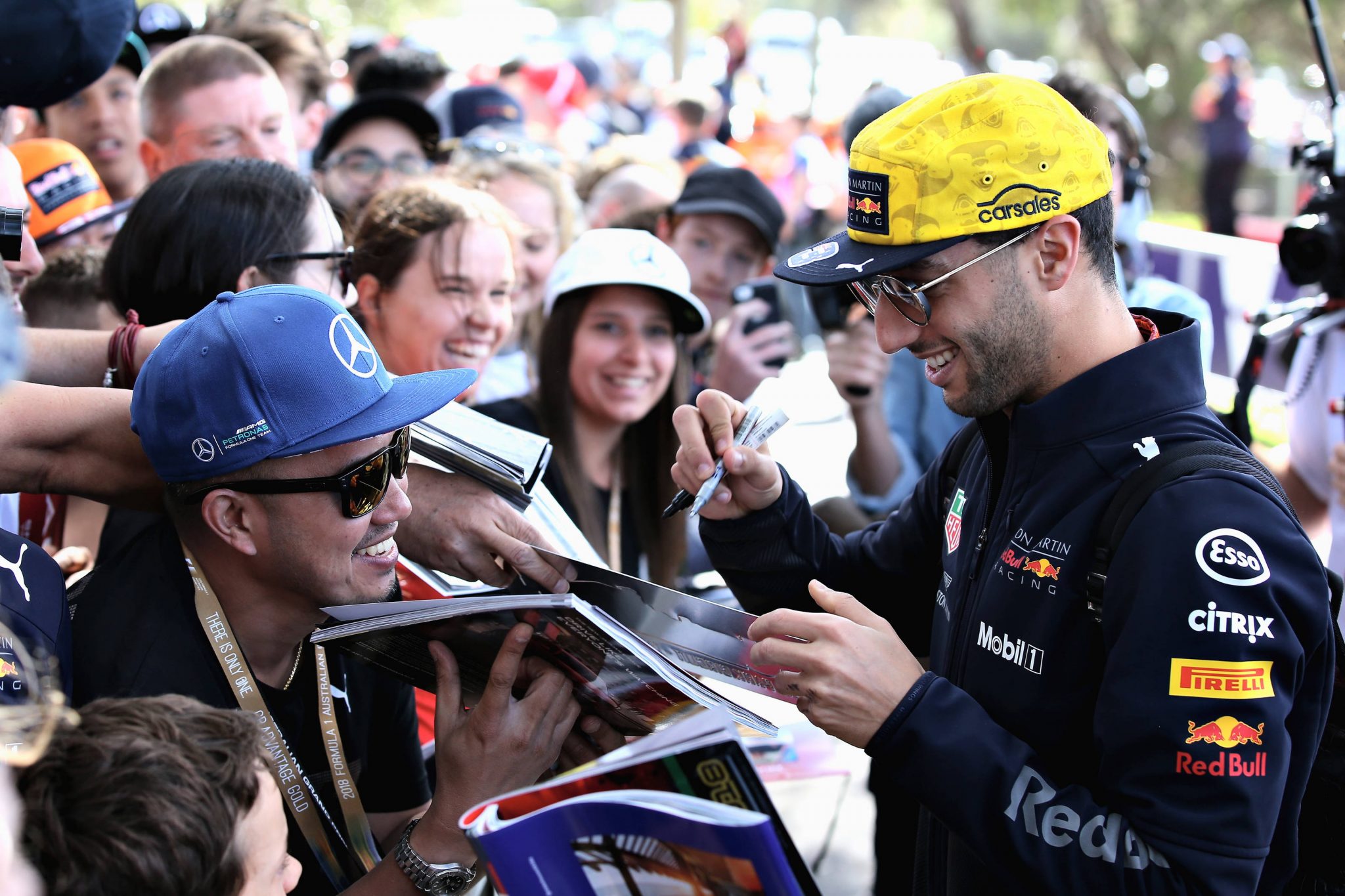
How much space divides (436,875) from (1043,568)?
1112mm

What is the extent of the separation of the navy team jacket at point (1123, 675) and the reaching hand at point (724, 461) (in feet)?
1.67

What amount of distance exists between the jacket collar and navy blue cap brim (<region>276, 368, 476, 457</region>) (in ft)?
3.31

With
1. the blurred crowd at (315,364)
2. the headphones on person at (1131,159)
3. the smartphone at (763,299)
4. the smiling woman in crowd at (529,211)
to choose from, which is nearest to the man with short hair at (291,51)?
the blurred crowd at (315,364)

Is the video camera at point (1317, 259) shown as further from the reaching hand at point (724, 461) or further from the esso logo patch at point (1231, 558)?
the esso logo patch at point (1231, 558)

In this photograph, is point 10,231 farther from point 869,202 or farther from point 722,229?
point 722,229

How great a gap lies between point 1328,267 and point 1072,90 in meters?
1.03

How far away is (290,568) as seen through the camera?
2105mm

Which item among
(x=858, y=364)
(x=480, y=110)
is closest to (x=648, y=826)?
(x=858, y=364)

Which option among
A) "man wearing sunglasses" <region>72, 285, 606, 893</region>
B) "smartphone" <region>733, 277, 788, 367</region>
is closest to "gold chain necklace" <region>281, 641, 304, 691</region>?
"man wearing sunglasses" <region>72, 285, 606, 893</region>

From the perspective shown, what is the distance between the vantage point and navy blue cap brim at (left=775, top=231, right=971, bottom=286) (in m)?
1.94

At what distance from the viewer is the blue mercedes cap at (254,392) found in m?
1.97

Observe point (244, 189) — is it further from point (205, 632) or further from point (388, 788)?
point (388, 788)

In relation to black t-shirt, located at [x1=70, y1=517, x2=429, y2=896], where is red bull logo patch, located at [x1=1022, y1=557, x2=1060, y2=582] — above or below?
above

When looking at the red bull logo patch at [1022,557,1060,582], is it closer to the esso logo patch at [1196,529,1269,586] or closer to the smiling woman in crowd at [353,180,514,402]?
the esso logo patch at [1196,529,1269,586]
